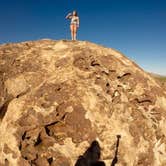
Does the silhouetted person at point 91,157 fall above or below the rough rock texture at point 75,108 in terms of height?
below

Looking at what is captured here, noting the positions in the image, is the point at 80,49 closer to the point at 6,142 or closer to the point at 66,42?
the point at 66,42

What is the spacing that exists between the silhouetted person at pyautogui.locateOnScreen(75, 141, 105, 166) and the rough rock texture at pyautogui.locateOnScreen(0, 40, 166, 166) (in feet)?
0.63

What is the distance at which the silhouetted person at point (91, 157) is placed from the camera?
455 inches

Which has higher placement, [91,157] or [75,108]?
[75,108]

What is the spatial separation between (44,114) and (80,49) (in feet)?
14.1

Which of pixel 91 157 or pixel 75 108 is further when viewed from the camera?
pixel 75 108

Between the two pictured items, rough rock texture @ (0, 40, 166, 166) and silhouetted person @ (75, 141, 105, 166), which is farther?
rough rock texture @ (0, 40, 166, 166)

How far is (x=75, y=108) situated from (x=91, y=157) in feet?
7.20

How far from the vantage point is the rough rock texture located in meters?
11.8

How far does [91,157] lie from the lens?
459 inches

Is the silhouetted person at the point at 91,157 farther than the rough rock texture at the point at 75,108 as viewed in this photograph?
No

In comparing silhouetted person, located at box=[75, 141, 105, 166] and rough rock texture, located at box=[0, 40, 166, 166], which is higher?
rough rock texture, located at box=[0, 40, 166, 166]

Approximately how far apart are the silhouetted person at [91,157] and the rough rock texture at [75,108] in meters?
0.19

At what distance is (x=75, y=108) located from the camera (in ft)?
39.9
